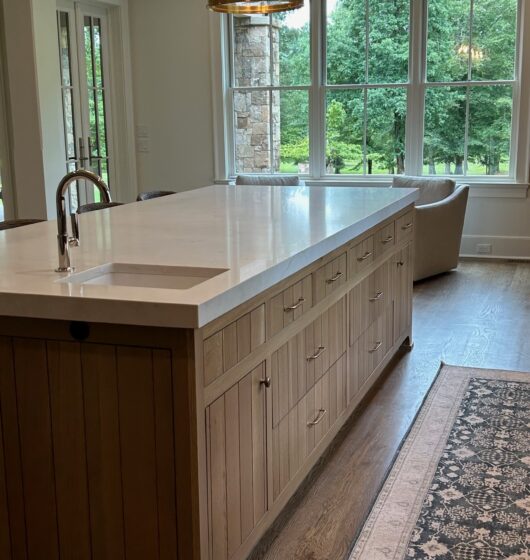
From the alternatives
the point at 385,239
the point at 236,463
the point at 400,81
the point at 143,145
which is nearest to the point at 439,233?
the point at 400,81

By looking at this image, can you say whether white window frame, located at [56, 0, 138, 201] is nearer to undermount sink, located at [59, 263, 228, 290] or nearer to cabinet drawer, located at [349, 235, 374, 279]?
cabinet drawer, located at [349, 235, 374, 279]

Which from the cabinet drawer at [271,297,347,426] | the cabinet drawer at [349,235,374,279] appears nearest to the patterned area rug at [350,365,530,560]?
the cabinet drawer at [271,297,347,426]

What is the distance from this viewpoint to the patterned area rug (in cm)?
238

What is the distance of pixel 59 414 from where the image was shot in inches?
75.0

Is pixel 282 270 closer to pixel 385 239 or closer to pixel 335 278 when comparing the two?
pixel 335 278

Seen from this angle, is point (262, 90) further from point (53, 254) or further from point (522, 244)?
point (53, 254)

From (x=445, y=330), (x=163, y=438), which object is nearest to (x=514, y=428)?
(x=445, y=330)

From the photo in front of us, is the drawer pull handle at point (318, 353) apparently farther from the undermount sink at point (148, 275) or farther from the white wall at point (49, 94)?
the white wall at point (49, 94)

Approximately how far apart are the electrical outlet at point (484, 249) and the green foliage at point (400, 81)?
66cm

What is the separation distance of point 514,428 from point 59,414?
6.86 ft

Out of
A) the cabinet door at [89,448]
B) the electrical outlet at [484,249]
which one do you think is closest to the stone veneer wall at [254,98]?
the electrical outlet at [484,249]

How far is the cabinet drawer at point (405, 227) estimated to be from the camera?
4.05 metres

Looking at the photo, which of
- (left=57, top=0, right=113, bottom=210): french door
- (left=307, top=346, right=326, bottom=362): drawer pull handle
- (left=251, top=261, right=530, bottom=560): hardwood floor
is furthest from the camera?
(left=57, top=0, right=113, bottom=210): french door

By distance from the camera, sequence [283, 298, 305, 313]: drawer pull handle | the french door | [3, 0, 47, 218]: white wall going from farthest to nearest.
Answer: the french door < [3, 0, 47, 218]: white wall < [283, 298, 305, 313]: drawer pull handle
